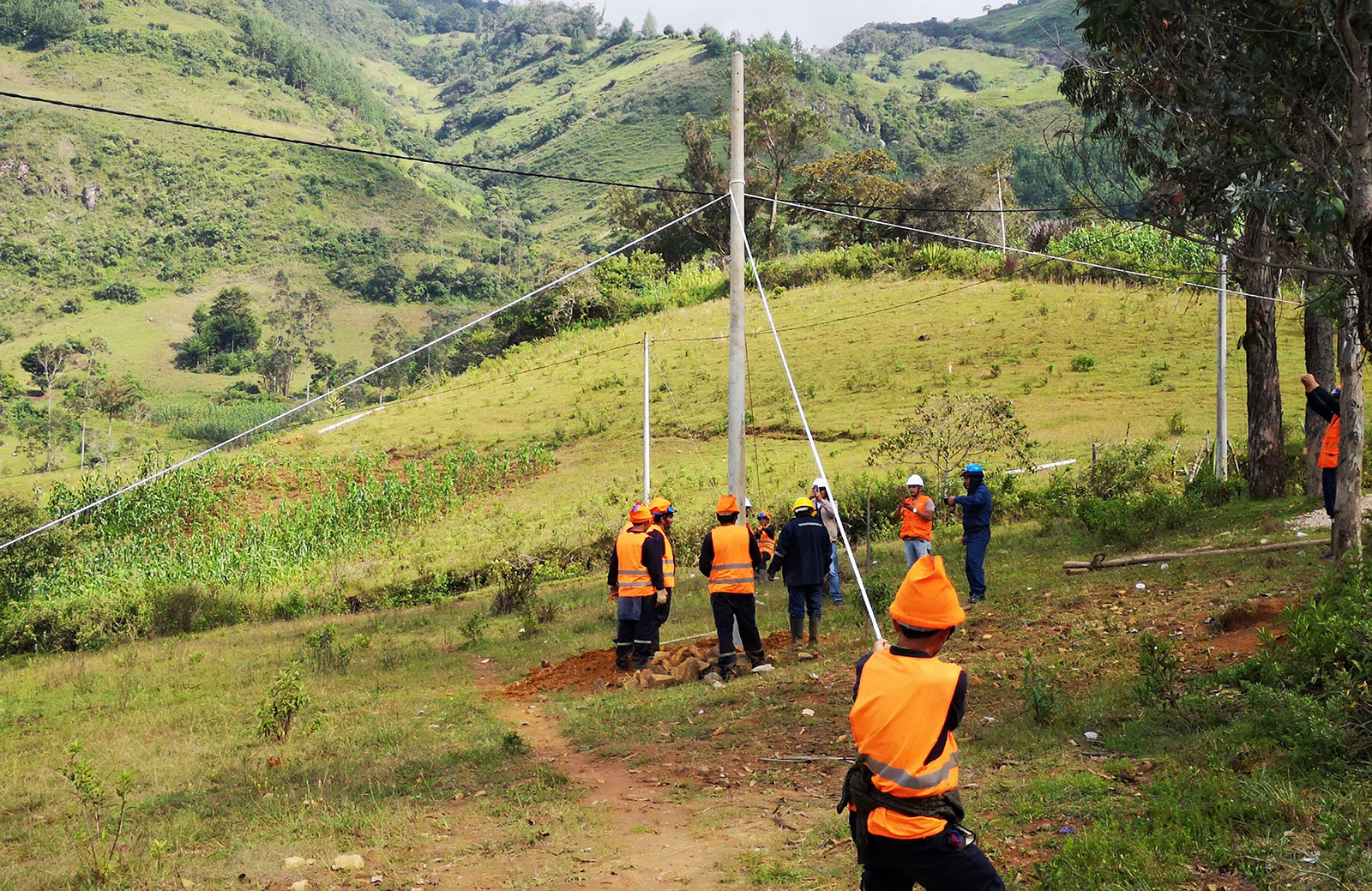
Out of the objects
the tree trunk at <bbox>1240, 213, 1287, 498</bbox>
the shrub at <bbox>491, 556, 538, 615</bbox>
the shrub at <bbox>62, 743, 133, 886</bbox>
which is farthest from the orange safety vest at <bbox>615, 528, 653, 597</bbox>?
the tree trunk at <bbox>1240, 213, 1287, 498</bbox>

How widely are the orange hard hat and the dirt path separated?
8.83ft

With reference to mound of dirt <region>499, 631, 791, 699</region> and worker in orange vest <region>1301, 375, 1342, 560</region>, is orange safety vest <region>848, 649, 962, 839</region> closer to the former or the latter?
mound of dirt <region>499, 631, 791, 699</region>

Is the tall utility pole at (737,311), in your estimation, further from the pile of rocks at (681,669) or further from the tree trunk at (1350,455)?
the tree trunk at (1350,455)

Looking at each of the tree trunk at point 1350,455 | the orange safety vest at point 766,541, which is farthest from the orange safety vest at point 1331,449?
the orange safety vest at point 766,541

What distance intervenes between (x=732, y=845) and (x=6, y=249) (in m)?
132

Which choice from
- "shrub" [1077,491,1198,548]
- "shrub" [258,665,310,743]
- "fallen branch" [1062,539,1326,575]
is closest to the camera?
"shrub" [258,665,310,743]

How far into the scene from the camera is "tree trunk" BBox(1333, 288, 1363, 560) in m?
9.97

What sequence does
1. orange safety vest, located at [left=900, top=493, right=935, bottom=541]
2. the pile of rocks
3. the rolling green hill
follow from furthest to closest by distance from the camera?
the rolling green hill, orange safety vest, located at [left=900, top=493, right=935, bottom=541], the pile of rocks

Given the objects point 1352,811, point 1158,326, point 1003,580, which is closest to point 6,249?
point 1158,326

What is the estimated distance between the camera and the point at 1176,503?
16812 mm

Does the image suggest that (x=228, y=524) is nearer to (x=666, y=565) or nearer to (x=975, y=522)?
(x=666, y=565)

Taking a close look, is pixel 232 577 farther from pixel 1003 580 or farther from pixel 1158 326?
pixel 1158 326

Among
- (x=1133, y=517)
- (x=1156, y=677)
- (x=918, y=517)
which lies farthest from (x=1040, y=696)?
(x=1133, y=517)

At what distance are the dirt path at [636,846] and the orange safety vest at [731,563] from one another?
3.29 metres
